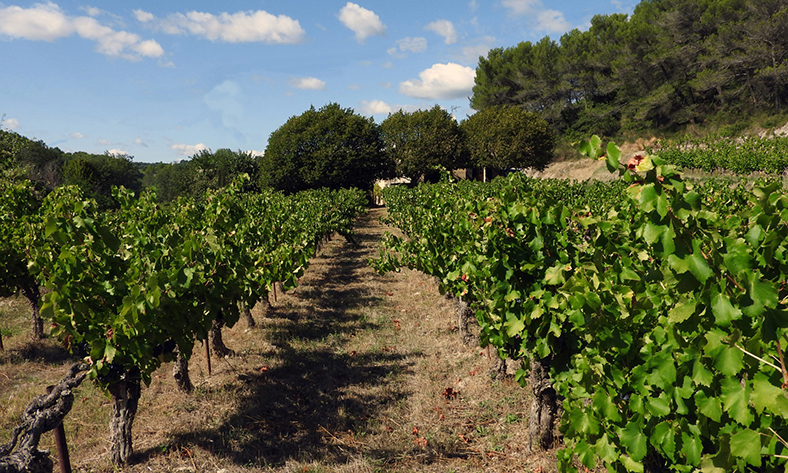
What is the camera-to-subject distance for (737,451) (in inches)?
78.5

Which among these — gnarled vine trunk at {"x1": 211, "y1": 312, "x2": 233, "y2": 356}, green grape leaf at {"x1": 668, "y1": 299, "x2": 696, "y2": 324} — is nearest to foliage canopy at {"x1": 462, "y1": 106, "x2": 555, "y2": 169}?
gnarled vine trunk at {"x1": 211, "y1": 312, "x2": 233, "y2": 356}

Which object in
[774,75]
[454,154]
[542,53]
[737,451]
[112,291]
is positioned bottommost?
[737,451]

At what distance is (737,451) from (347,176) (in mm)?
44084

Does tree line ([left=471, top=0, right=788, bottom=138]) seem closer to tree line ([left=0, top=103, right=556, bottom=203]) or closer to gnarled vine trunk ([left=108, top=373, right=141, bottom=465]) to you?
tree line ([left=0, top=103, right=556, bottom=203])

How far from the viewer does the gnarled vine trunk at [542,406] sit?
16.3 feet

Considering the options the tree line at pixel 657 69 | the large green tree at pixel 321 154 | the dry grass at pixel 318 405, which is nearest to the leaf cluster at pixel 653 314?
the dry grass at pixel 318 405

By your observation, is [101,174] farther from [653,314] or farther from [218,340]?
[653,314]

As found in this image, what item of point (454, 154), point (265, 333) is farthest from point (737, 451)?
point (454, 154)

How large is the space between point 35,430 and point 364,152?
4383 centimetres

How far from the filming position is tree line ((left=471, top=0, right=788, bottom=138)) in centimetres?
4462

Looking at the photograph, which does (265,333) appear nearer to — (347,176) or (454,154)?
(347,176)

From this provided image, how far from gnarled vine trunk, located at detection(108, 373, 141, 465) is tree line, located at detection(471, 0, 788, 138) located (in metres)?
53.6

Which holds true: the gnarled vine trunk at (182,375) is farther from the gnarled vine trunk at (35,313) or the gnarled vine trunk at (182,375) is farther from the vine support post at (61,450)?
the gnarled vine trunk at (35,313)

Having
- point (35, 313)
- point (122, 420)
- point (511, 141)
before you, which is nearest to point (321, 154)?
point (511, 141)
